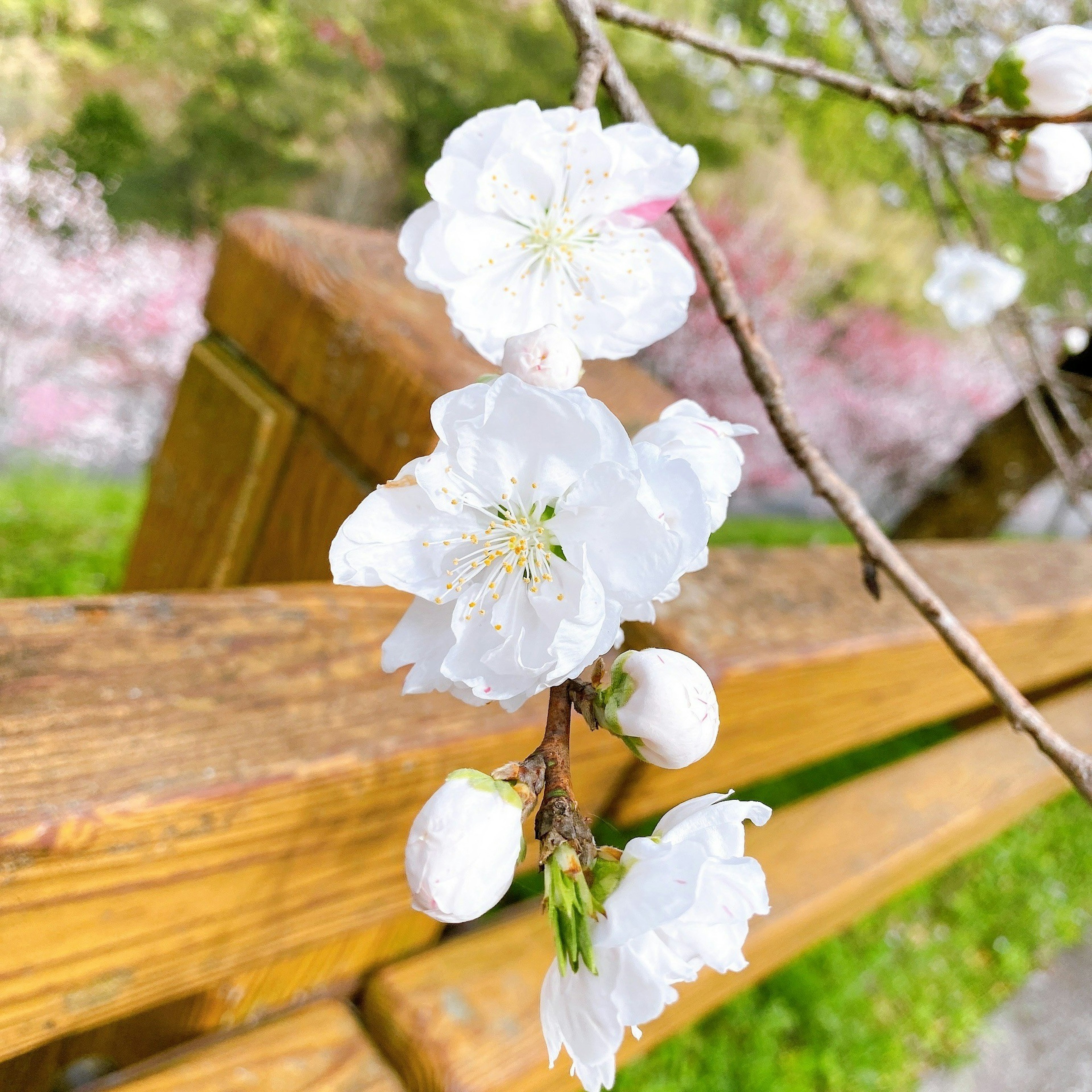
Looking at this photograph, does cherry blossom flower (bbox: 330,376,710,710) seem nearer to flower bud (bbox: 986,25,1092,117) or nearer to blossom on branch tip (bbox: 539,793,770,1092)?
blossom on branch tip (bbox: 539,793,770,1092)

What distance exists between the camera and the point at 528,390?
344 mm

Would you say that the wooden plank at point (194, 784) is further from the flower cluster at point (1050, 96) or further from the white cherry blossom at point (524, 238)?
the flower cluster at point (1050, 96)

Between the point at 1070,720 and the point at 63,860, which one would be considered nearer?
the point at 63,860

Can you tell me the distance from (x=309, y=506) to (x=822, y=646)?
2.04ft

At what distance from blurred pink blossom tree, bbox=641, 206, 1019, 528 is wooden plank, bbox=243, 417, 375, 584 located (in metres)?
4.27

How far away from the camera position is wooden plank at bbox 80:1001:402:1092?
2.01ft

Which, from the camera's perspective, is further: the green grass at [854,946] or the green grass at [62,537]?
the green grass at [854,946]

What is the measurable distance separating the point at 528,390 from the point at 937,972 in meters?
2.45

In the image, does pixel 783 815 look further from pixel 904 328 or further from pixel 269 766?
pixel 904 328

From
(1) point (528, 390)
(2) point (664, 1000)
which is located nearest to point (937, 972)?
(2) point (664, 1000)

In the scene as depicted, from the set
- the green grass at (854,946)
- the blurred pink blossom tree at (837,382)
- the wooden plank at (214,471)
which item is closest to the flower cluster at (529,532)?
the wooden plank at (214,471)

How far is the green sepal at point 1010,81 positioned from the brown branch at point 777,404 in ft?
0.92

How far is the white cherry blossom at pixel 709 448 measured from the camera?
1.28 feet

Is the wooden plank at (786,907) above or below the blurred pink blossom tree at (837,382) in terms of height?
above
